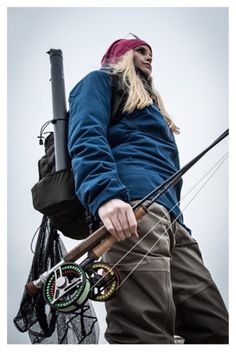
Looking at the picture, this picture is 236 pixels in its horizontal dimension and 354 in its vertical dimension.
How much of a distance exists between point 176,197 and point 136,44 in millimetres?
918

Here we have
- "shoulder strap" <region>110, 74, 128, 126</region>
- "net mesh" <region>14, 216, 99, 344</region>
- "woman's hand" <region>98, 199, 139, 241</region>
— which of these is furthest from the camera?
"net mesh" <region>14, 216, 99, 344</region>

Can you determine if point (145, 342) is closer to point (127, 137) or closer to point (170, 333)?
point (170, 333)

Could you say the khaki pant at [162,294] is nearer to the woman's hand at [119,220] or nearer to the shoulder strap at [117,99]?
the woman's hand at [119,220]

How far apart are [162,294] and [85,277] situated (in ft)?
0.92

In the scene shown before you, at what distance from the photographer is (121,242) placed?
166 cm

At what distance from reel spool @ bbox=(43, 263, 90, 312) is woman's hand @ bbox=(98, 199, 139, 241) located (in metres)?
0.20

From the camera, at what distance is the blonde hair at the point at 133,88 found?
1.92m

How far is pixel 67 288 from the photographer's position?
155cm

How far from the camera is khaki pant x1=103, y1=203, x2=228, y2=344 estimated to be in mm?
1518

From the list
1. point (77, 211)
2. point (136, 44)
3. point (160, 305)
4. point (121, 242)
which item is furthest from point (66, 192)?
point (136, 44)

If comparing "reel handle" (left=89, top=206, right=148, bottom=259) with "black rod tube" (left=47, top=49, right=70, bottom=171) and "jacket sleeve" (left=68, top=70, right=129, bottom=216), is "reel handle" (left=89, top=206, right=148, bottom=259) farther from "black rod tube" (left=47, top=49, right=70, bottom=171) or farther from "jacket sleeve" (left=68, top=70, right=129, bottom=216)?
"black rod tube" (left=47, top=49, right=70, bottom=171)

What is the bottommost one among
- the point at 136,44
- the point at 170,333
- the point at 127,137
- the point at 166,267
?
the point at 170,333

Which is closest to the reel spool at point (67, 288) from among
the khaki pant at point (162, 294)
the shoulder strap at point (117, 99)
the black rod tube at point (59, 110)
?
the khaki pant at point (162, 294)

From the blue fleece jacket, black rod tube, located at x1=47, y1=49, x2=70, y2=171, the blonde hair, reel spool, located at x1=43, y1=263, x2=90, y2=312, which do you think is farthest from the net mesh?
the blonde hair
